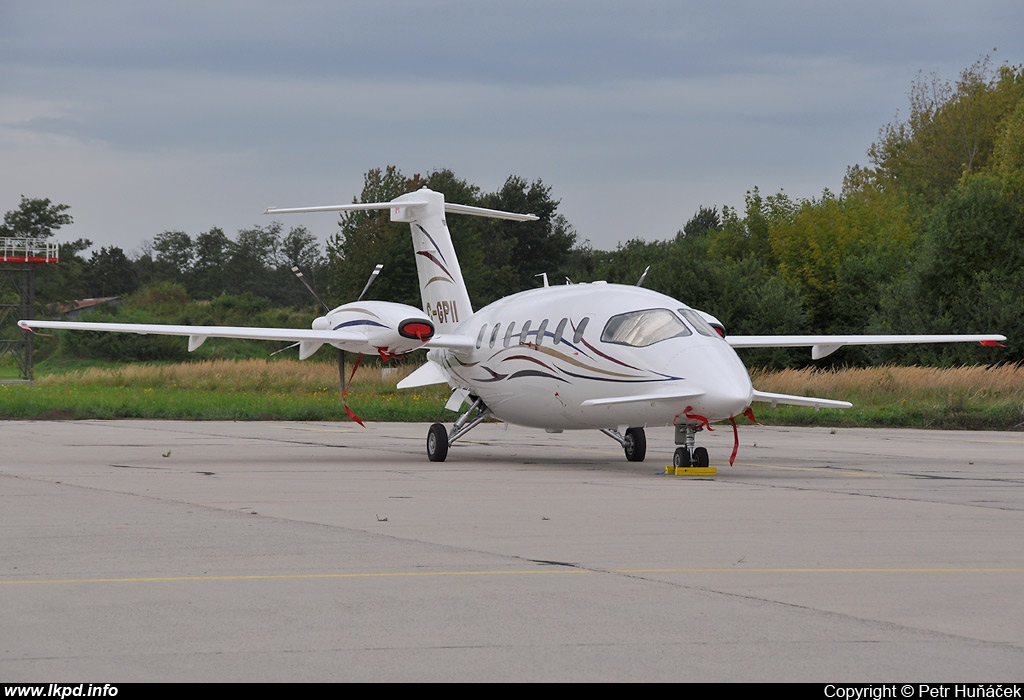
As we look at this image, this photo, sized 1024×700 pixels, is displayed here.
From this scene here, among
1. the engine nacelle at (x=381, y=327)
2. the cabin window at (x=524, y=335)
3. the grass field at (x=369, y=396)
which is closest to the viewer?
the cabin window at (x=524, y=335)

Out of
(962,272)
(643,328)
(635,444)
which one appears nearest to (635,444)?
(635,444)

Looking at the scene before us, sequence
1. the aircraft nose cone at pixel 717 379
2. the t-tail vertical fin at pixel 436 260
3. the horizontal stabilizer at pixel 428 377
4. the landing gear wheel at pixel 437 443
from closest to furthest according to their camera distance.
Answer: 1. the aircraft nose cone at pixel 717 379
2. the landing gear wheel at pixel 437 443
3. the horizontal stabilizer at pixel 428 377
4. the t-tail vertical fin at pixel 436 260

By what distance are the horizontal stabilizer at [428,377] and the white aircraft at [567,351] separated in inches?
1.2

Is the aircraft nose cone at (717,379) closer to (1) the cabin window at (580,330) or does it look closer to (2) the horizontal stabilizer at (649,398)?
(2) the horizontal stabilizer at (649,398)

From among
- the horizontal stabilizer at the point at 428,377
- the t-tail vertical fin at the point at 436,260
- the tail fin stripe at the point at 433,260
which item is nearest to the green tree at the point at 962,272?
the t-tail vertical fin at the point at 436,260

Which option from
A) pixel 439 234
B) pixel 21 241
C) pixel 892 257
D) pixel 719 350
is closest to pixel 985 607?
pixel 719 350

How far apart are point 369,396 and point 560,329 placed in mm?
23640

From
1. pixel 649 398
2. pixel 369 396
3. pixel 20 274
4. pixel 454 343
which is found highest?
pixel 20 274

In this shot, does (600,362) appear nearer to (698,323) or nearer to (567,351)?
(567,351)

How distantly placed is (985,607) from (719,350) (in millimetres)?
10055

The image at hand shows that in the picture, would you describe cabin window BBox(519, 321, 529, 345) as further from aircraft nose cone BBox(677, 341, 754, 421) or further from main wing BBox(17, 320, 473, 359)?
aircraft nose cone BBox(677, 341, 754, 421)

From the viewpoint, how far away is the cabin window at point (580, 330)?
1902 centimetres

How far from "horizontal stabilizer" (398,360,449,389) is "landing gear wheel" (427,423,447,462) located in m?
2.01

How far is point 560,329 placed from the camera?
19547 millimetres
